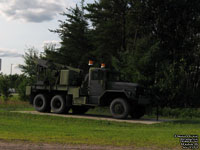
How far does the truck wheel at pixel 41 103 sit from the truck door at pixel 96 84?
11.2ft

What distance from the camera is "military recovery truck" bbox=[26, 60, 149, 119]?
59.4 feet

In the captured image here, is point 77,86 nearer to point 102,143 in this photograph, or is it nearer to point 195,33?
point 102,143

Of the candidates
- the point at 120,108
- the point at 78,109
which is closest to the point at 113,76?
the point at 120,108

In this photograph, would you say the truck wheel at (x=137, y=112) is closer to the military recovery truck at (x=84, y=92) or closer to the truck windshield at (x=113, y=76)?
the military recovery truck at (x=84, y=92)

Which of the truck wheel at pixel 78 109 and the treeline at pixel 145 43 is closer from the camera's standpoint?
the truck wheel at pixel 78 109

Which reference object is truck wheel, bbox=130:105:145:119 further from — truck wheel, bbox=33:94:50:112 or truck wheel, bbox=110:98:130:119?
truck wheel, bbox=33:94:50:112

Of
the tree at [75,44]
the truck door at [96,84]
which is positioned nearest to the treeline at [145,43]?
the tree at [75,44]

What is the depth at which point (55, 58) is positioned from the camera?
110 ft

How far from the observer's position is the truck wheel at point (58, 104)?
20312mm

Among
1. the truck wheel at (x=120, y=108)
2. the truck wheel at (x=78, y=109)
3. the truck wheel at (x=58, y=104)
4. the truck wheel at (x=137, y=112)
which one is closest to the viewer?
the truck wheel at (x=120, y=108)

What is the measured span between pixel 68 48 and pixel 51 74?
42.7 feet

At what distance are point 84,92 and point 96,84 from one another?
0.95 m

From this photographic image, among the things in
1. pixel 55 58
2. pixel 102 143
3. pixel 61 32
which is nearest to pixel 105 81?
pixel 102 143

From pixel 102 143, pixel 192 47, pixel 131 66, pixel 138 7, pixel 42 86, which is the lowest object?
pixel 102 143
